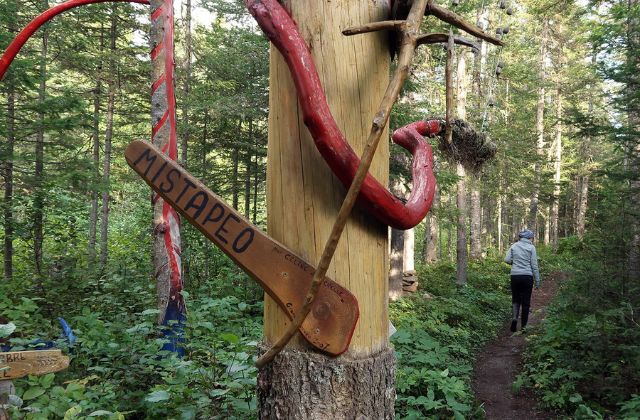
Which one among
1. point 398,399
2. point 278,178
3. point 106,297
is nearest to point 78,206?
point 106,297

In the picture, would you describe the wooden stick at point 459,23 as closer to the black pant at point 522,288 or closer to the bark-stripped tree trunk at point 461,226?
the black pant at point 522,288

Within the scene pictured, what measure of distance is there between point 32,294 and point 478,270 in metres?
14.3

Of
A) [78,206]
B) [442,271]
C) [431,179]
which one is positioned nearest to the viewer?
[431,179]

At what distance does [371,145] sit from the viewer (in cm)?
84

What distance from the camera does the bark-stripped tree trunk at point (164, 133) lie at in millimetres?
4117

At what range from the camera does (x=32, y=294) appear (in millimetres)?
6664

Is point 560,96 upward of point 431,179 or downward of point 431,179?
upward

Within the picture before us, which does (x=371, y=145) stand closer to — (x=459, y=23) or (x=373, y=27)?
(x=373, y=27)

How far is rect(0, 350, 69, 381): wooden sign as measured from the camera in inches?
91.9

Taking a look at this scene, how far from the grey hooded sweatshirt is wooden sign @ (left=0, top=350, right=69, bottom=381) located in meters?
7.28

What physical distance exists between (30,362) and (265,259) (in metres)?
2.13

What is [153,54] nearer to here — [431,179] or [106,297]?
[106,297]

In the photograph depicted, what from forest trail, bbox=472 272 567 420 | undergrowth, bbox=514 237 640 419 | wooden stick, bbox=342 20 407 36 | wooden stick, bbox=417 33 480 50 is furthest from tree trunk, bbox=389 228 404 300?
wooden stick, bbox=342 20 407 36

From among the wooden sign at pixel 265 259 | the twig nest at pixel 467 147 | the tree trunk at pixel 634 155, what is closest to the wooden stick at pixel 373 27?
the wooden sign at pixel 265 259
